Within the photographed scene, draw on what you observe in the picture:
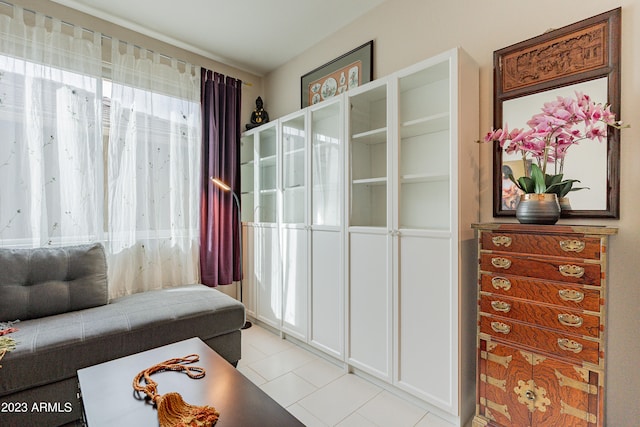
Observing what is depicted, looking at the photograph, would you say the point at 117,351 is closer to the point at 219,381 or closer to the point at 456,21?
the point at 219,381

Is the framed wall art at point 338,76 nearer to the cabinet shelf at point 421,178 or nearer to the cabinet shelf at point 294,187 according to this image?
the cabinet shelf at point 294,187

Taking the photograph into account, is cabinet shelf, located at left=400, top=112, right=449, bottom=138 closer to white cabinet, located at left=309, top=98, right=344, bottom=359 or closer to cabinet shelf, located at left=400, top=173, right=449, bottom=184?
cabinet shelf, located at left=400, top=173, right=449, bottom=184

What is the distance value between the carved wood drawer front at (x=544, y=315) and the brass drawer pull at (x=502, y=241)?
260 millimetres

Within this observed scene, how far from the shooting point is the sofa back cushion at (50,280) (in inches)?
73.7

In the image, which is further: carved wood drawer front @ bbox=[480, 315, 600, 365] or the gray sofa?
the gray sofa

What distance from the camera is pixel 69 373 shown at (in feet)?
5.17

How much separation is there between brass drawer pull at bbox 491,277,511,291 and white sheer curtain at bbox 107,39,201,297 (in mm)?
2521

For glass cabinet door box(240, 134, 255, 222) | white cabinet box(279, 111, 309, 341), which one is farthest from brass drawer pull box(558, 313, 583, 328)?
glass cabinet door box(240, 134, 255, 222)

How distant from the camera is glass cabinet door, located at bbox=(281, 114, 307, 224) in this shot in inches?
104

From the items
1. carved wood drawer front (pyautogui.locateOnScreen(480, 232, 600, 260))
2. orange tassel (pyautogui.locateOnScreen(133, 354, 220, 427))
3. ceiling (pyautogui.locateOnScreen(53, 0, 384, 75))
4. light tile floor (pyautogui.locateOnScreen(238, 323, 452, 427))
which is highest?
ceiling (pyautogui.locateOnScreen(53, 0, 384, 75))

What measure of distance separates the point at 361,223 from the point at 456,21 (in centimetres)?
144

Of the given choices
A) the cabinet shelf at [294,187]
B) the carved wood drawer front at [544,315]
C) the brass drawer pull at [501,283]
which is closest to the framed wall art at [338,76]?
the cabinet shelf at [294,187]

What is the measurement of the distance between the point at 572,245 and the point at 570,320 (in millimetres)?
319

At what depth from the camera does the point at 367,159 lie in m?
2.20
